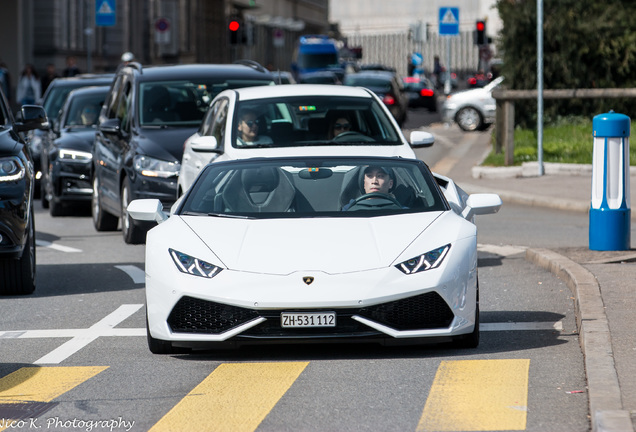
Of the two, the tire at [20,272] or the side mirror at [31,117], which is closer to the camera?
the tire at [20,272]

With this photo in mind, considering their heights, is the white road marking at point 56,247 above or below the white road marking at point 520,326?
below

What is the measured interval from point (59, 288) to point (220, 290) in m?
4.12

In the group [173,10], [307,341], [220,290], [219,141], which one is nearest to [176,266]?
[220,290]

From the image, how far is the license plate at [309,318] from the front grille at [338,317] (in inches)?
1.1

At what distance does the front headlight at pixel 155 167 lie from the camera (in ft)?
45.7

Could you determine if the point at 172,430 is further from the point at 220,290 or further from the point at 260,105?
the point at 260,105

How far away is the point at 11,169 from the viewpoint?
1045 centimetres

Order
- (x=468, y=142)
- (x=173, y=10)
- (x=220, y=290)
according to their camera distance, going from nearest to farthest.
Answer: (x=220, y=290) < (x=468, y=142) < (x=173, y=10)

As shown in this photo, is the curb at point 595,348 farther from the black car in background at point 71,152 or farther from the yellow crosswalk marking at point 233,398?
the black car in background at point 71,152

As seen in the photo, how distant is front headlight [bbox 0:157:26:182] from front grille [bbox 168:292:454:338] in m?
3.18

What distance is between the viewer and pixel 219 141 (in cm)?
1269

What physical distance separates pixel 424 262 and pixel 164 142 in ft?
23.2

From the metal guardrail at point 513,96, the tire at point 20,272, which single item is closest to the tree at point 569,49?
the metal guardrail at point 513,96

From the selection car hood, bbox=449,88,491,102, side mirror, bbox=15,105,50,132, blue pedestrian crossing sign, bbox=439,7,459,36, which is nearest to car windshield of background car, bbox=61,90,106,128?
side mirror, bbox=15,105,50,132
